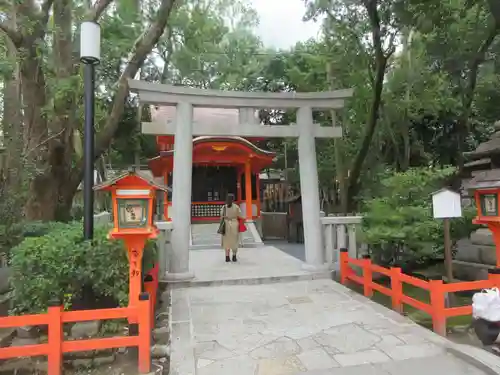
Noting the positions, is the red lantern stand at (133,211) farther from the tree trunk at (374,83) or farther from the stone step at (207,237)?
the tree trunk at (374,83)

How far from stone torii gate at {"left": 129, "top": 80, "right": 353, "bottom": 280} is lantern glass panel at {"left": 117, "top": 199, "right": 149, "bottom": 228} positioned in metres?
2.56

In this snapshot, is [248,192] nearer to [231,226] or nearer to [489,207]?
[231,226]

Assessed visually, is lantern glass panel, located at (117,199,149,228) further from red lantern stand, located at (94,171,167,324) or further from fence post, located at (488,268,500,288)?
fence post, located at (488,268,500,288)

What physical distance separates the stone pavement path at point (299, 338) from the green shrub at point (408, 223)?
1.57 metres

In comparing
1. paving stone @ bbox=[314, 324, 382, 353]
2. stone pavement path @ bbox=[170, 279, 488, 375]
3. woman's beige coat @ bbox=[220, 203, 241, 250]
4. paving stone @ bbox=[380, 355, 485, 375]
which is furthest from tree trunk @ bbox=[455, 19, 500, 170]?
paving stone @ bbox=[380, 355, 485, 375]

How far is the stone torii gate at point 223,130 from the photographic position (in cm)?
699

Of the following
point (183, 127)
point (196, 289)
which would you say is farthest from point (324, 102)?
point (196, 289)

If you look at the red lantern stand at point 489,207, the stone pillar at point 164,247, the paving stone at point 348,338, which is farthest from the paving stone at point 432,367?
the stone pillar at point 164,247

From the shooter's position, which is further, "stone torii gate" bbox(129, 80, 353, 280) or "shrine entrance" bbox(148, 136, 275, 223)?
"shrine entrance" bbox(148, 136, 275, 223)

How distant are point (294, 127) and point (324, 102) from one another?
2.76 ft

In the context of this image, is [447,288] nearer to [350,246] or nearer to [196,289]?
[350,246]

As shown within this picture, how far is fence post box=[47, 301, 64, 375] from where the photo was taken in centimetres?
361

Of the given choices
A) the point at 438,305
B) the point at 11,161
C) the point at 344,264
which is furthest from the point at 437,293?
the point at 11,161

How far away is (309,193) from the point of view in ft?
25.6
